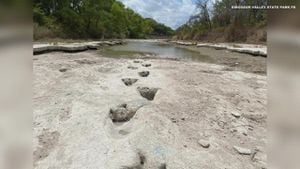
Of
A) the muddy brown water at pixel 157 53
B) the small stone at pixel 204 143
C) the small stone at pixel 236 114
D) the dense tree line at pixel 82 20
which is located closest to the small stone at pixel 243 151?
the small stone at pixel 204 143

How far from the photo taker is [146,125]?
217cm

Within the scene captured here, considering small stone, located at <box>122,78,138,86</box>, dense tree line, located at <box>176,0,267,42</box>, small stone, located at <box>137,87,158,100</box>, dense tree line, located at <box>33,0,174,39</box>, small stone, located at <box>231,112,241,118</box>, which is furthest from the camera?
dense tree line, located at <box>33,0,174,39</box>

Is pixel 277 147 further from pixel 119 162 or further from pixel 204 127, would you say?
pixel 204 127

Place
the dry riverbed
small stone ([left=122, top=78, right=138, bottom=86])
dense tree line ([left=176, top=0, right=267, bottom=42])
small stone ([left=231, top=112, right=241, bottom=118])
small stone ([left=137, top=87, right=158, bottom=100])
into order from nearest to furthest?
the dry riverbed → small stone ([left=231, top=112, right=241, bottom=118]) → small stone ([left=137, top=87, right=158, bottom=100]) → small stone ([left=122, top=78, right=138, bottom=86]) → dense tree line ([left=176, top=0, right=267, bottom=42])

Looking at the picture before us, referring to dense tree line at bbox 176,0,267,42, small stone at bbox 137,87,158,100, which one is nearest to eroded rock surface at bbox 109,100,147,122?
small stone at bbox 137,87,158,100

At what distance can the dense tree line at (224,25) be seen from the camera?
17156 millimetres

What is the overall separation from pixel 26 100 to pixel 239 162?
1608 millimetres

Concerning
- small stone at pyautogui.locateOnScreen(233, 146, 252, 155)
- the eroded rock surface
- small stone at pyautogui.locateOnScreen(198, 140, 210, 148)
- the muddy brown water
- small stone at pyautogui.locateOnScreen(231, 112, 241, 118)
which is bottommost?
small stone at pyautogui.locateOnScreen(233, 146, 252, 155)

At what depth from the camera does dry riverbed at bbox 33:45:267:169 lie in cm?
171

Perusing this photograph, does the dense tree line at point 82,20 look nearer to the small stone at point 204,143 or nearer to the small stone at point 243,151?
the small stone at point 204,143

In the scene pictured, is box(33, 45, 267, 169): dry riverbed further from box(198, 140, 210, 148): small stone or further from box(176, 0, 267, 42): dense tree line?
box(176, 0, 267, 42): dense tree line

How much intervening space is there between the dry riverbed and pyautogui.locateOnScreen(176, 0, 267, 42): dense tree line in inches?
426

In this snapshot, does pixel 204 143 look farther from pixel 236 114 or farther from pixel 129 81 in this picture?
pixel 129 81

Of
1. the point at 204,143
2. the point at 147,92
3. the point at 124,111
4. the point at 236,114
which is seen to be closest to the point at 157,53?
the point at 147,92
